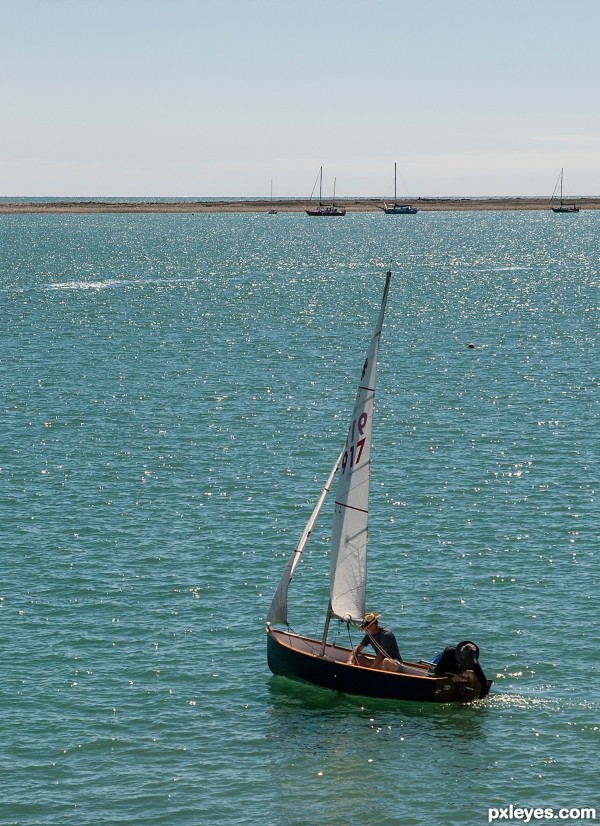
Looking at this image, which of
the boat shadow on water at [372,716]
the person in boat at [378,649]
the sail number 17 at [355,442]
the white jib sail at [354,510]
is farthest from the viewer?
the person in boat at [378,649]

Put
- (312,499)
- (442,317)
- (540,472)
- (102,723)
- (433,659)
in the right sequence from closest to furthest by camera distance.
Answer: (102,723)
(433,659)
(312,499)
(540,472)
(442,317)

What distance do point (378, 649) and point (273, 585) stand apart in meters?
10.8

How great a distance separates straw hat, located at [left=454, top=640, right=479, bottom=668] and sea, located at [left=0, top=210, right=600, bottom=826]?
61.9 inches

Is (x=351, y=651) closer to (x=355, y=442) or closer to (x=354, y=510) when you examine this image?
(x=354, y=510)

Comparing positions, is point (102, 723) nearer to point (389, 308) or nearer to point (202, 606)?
point (202, 606)

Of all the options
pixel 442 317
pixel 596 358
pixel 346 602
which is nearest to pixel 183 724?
pixel 346 602

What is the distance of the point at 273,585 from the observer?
158 feet

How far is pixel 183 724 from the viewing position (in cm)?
3647

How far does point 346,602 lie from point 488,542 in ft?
49.9

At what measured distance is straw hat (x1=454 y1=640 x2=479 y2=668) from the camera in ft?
120

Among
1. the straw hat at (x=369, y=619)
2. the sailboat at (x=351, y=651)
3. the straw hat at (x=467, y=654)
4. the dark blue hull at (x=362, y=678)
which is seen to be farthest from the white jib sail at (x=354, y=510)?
the straw hat at (x=467, y=654)

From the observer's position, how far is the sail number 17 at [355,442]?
122 feet

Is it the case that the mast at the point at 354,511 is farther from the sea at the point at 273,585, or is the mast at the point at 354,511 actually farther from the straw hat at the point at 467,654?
the straw hat at the point at 467,654

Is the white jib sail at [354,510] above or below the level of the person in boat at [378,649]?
above
